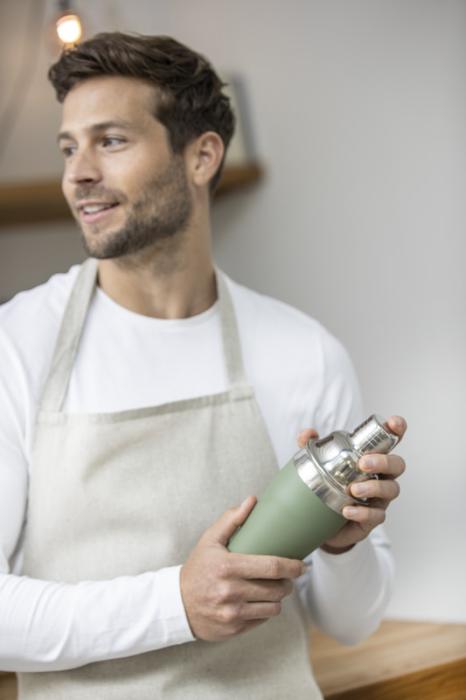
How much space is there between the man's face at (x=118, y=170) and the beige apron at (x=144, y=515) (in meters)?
0.19

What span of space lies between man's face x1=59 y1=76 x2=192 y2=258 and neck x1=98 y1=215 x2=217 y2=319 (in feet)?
0.08

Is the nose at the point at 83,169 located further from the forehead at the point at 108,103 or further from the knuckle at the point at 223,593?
the knuckle at the point at 223,593

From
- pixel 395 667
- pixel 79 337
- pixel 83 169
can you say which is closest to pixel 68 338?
pixel 79 337

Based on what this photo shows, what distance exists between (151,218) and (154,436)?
34cm

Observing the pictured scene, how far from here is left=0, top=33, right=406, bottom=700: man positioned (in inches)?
49.6

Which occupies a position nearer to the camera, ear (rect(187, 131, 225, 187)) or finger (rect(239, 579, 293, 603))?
finger (rect(239, 579, 293, 603))

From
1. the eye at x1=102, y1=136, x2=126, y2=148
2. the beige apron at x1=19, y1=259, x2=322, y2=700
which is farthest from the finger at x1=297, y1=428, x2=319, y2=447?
the eye at x1=102, y1=136, x2=126, y2=148

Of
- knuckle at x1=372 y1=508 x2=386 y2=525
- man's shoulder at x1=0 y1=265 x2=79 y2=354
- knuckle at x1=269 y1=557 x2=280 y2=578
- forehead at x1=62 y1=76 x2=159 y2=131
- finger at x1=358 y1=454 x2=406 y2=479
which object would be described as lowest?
knuckle at x1=269 y1=557 x2=280 y2=578

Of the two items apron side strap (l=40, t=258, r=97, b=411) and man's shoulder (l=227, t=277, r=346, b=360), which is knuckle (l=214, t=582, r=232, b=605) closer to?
apron side strap (l=40, t=258, r=97, b=411)

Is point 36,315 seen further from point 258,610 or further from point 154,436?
point 258,610

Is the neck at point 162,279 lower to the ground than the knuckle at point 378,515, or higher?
higher

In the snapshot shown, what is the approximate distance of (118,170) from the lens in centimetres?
150

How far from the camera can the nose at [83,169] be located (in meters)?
1.48

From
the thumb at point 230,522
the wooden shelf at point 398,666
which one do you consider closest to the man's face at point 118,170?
the thumb at point 230,522
